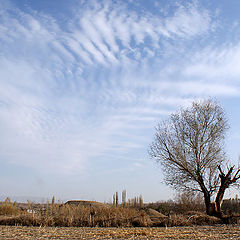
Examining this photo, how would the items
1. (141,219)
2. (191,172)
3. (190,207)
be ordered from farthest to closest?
(190,207), (191,172), (141,219)

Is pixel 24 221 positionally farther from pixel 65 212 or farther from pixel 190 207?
pixel 190 207

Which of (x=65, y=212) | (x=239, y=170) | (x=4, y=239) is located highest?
(x=239, y=170)

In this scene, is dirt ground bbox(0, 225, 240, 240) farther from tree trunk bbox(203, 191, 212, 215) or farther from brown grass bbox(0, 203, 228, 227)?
tree trunk bbox(203, 191, 212, 215)

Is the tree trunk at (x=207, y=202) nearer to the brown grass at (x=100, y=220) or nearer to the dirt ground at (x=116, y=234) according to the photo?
the brown grass at (x=100, y=220)

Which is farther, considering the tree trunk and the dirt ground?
the tree trunk

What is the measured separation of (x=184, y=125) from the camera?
22578 mm

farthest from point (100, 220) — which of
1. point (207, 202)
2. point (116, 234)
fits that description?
point (207, 202)

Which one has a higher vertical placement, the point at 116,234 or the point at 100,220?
the point at 100,220

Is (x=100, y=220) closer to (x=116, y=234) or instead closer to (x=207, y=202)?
(x=116, y=234)

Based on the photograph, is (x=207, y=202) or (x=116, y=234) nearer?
(x=116, y=234)

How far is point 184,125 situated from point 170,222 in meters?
10.0

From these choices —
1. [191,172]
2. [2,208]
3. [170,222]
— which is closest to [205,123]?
[191,172]

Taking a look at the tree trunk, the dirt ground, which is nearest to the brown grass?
the dirt ground

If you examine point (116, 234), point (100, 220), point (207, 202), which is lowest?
point (116, 234)
